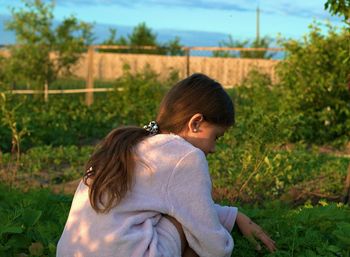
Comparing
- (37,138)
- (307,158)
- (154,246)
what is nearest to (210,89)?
(154,246)

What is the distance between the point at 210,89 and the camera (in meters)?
2.93

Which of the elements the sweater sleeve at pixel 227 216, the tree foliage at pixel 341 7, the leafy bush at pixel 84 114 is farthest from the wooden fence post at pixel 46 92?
the sweater sleeve at pixel 227 216

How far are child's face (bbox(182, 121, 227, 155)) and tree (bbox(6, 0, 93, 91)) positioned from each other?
13.0 meters

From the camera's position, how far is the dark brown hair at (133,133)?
2.80 meters

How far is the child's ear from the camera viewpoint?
9.55ft

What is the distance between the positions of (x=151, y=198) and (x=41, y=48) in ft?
44.9

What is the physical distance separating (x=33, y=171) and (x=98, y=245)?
16.4 feet

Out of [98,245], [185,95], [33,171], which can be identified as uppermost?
[185,95]

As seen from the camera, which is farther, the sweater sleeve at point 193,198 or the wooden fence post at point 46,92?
the wooden fence post at point 46,92

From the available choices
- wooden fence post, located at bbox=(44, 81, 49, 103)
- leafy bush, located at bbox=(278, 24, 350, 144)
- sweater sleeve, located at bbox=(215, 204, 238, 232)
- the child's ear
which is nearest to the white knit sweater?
the child's ear

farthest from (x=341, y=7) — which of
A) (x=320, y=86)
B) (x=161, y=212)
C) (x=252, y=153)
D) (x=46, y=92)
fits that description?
(x=46, y=92)

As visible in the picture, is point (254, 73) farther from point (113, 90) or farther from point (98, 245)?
point (98, 245)

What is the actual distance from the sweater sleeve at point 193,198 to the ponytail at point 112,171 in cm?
18

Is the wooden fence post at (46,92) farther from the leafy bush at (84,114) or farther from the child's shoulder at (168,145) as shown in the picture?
A: the child's shoulder at (168,145)
